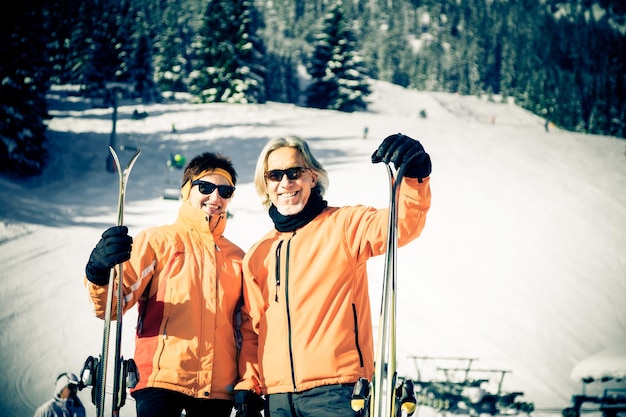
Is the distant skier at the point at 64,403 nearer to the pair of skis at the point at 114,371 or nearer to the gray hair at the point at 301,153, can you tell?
the pair of skis at the point at 114,371

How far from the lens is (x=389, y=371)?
1.91m

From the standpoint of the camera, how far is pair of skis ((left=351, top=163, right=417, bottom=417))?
72.9 inches

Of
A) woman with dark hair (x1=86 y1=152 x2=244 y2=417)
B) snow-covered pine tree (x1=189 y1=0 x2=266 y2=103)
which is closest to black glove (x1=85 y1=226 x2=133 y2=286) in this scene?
woman with dark hair (x1=86 y1=152 x2=244 y2=417)

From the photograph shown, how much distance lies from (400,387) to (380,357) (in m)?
0.15

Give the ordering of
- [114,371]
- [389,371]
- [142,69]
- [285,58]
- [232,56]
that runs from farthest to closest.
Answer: [285,58] → [142,69] → [232,56] → [114,371] → [389,371]

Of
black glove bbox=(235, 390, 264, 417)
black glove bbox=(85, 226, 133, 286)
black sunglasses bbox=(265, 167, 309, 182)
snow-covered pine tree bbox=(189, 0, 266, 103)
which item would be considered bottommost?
black glove bbox=(235, 390, 264, 417)

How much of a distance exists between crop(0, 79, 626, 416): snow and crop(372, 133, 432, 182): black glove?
4.36m

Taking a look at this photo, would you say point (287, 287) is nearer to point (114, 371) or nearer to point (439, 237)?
point (114, 371)

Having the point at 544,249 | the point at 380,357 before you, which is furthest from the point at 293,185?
the point at 544,249

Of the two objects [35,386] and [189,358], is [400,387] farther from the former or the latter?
[35,386]

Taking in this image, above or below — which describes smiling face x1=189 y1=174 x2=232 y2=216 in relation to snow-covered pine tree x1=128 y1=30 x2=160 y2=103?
below

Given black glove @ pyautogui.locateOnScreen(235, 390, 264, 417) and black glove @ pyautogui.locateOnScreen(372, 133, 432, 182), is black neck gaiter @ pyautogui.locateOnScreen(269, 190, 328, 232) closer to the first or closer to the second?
black glove @ pyautogui.locateOnScreen(372, 133, 432, 182)

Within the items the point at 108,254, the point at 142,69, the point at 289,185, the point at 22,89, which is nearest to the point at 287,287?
the point at 289,185

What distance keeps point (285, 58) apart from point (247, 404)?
197 ft
